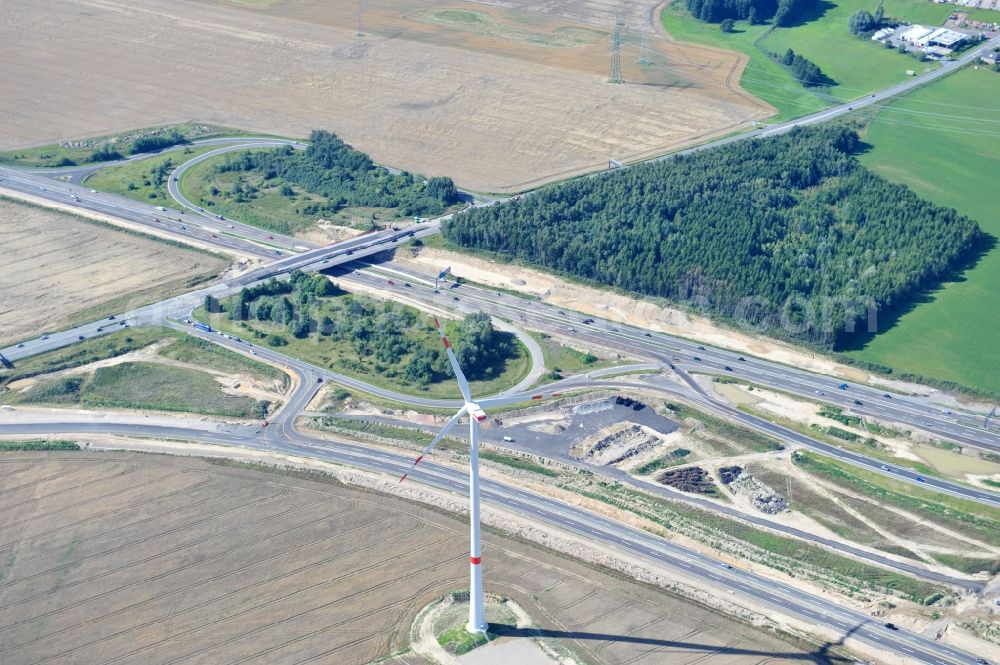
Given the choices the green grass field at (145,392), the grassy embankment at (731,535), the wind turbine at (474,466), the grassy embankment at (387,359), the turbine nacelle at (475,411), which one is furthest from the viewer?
the grassy embankment at (387,359)

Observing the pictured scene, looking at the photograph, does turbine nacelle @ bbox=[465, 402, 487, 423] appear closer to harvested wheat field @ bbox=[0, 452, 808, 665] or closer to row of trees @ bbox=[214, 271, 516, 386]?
harvested wheat field @ bbox=[0, 452, 808, 665]

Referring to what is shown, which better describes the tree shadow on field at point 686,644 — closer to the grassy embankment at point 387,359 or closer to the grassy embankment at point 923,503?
the grassy embankment at point 923,503

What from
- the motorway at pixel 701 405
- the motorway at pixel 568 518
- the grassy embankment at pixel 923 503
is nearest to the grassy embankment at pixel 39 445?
the motorway at pixel 568 518

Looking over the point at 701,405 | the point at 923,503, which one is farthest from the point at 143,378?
the point at 923,503

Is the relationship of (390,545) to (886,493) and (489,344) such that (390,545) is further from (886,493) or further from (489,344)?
(886,493)

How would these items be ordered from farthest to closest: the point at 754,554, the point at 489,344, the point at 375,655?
the point at 489,344, the point at 754,554, the point at 375,655

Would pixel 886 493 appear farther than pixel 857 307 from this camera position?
No

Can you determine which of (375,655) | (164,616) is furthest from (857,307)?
(164,616)

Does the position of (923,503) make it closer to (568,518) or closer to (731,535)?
(731,535)
